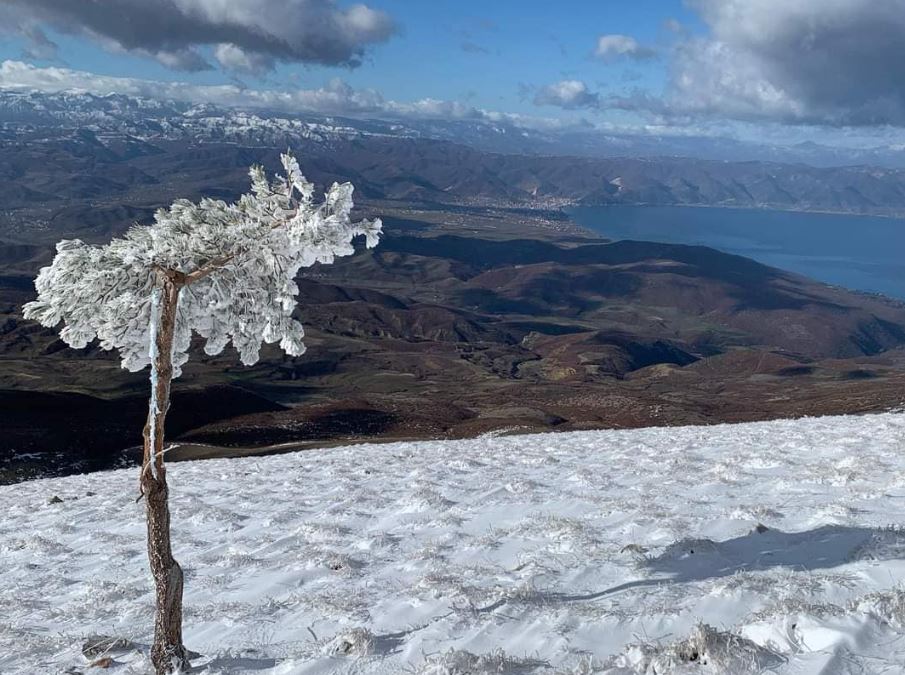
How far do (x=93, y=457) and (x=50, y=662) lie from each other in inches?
1571

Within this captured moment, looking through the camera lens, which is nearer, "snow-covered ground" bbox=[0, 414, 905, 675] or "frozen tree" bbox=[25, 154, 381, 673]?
"snow-covered ground" bbox=[0, 414, 905, 675]

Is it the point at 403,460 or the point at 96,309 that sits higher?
the point at 96,309

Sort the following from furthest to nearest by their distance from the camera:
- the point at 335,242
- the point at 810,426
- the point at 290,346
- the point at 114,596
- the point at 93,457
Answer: the point at 93,457, the point at 810,426, the point at 114,596, the point at 290,346, the point at 335,242

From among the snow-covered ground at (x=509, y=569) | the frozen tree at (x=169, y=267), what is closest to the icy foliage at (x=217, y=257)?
the frozen tree at (x=169, y=267)

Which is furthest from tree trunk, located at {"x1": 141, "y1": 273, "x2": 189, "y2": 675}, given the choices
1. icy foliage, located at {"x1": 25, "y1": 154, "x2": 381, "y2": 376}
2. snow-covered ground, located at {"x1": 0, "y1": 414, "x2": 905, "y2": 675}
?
snow-covered ground, located at {"x1": 0, "y1": 414, "x2": 905, "y2": 675}

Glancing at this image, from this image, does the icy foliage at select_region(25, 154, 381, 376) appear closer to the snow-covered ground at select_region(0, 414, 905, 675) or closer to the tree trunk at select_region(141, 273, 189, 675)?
the tree trunk at select_region(141, 273, 189, 675)

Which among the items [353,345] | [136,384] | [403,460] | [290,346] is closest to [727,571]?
[290,346]

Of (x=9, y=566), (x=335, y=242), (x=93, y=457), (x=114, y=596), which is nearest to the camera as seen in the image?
(x=335, y=242)

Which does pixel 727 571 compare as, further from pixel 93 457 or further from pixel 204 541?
pixel 93 457

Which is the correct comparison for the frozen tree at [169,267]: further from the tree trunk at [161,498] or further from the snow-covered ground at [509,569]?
the snow-covered ground at [509,569]

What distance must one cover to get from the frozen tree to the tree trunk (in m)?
0.01

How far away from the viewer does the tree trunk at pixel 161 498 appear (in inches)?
284

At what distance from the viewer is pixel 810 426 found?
23.2 metres

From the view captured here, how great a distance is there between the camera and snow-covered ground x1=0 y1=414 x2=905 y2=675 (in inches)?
252
